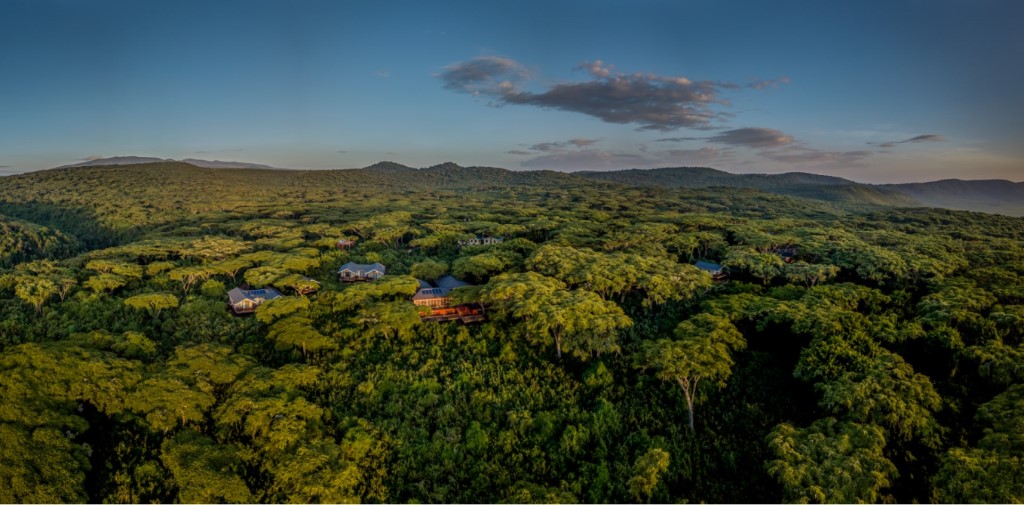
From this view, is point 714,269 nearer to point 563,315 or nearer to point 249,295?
point 563,315

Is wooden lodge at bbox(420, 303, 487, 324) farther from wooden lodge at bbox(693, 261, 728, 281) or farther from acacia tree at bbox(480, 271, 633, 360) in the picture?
wooden lodge at bbox(693, 261, 728, 281)

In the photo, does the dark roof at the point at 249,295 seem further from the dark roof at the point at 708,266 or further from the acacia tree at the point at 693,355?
the dark roof at the point at 708,266

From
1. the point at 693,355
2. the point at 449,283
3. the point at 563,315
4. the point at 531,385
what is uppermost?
the point at 563,315

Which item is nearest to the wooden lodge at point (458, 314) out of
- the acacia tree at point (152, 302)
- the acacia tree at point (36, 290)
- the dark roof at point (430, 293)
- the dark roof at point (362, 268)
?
the dark roof at point (430, 293)

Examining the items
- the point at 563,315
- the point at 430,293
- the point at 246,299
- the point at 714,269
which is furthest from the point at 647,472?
the point at 246,299

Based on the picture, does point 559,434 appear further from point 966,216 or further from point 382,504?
point 966,216
